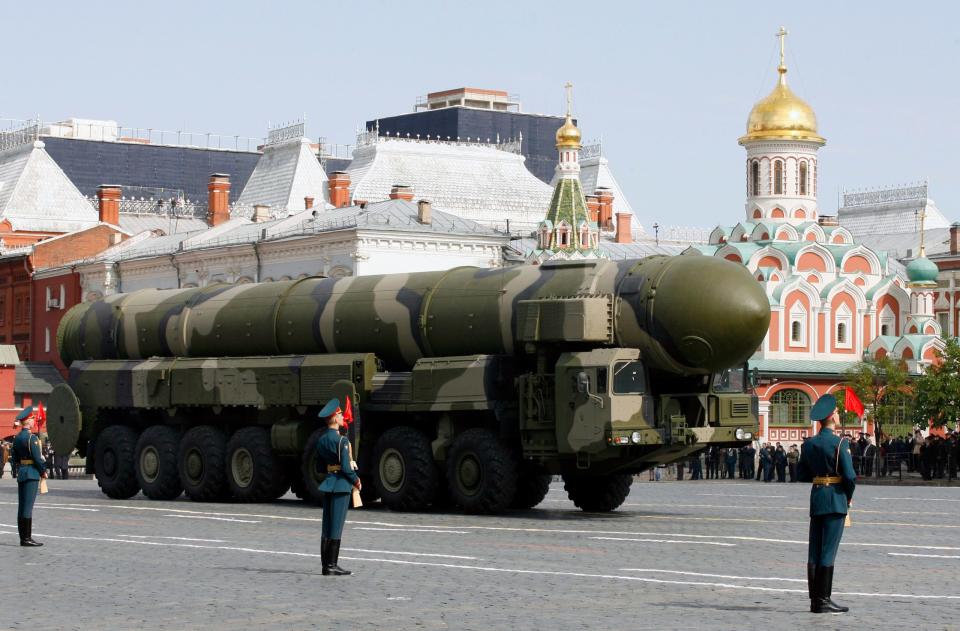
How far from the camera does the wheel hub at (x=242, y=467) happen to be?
31172 millimetres

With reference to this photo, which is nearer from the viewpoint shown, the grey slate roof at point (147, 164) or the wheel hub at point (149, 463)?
the wheel hub at point (149, 463)

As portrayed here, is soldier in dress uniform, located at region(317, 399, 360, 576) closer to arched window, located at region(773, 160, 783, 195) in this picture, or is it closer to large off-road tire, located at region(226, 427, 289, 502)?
large off-road tire, located at region(226, 427, 289, 502)

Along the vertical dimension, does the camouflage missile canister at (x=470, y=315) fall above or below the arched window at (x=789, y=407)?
above

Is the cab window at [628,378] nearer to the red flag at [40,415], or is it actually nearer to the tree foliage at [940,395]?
the red flag at [40,415]

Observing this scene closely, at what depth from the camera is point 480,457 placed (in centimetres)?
2738

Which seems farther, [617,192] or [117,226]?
[617,192]

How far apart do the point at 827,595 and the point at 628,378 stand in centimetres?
1177

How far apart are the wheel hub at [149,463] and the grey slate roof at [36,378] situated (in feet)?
167

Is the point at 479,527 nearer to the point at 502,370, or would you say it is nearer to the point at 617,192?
the point at 502,370

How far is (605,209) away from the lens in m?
110

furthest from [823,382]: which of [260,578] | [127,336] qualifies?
[260,578]

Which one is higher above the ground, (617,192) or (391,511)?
(617,192)

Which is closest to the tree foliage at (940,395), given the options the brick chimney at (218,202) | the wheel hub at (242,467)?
the wheel hub at (242,467)

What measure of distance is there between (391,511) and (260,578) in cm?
1153
